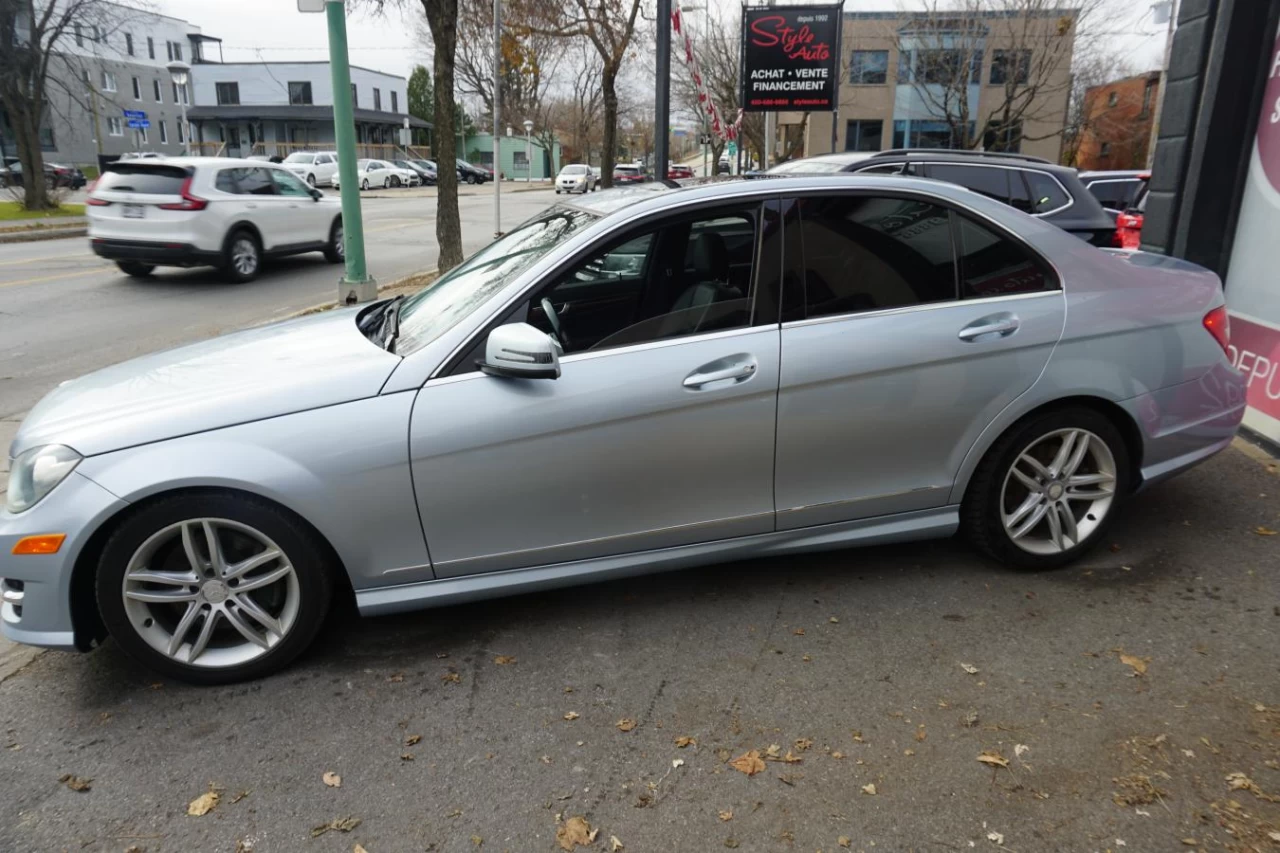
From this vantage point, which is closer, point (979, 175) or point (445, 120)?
point (979, 175)

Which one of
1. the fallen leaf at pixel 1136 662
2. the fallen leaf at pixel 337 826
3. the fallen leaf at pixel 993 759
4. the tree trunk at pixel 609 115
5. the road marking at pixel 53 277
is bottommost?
the road marking at pixel 53 277

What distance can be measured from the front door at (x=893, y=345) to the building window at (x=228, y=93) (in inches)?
2948

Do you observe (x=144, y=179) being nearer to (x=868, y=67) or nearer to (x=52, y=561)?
(x=52, y=561)

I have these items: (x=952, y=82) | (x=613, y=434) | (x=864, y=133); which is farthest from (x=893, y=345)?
(x=864, y=133)

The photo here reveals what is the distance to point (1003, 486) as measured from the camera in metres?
3.80

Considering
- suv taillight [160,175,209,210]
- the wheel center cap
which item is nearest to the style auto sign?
suv taillight [160,175,209,210]

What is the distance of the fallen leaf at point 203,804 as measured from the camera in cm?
263

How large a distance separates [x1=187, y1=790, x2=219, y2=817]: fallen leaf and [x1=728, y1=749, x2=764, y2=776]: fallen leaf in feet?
4.97

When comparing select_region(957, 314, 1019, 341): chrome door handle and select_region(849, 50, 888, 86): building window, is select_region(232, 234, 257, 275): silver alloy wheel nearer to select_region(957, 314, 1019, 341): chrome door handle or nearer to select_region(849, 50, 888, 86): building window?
select_region(957, 314, 1019, 341): chrome door handle

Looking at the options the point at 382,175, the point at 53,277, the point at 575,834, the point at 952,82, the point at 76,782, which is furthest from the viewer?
the point at 382,175

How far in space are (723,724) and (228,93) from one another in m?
76.4

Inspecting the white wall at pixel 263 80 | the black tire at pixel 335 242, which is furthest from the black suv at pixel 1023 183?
the white wall at pixel 263 80

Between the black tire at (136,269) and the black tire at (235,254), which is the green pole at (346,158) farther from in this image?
the black tire at (136,269)

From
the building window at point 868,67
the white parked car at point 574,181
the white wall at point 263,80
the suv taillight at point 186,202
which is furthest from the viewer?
the white wall at point 263,80
